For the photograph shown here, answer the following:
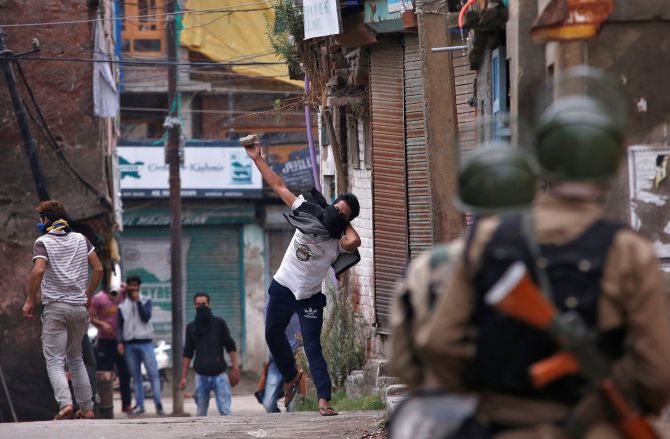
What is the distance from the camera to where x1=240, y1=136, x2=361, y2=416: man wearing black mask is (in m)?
9.57

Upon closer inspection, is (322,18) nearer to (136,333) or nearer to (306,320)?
(306,320)

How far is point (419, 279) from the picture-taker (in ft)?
12.4

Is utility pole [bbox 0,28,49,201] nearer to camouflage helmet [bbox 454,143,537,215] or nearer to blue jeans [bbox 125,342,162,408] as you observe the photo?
blue jeans [bbox 125,342,162,408]

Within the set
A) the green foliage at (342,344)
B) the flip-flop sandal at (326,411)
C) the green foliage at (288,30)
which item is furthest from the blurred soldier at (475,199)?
the green foliage at (288,30)

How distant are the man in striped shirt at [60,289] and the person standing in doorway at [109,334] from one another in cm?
633

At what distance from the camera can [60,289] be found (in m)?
11.1

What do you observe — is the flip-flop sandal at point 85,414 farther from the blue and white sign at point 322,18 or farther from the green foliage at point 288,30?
the green foliage at point 288,30

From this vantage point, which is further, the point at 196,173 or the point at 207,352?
the point at 196,173

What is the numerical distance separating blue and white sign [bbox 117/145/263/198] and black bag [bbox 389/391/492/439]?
25.4 m

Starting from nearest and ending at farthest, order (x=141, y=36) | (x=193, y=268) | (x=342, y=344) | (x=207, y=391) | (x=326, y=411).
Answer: (x=326, y=411), (x=342, y=344), (x=207, y=391), (x=193, y=268), (x=141, y=36)

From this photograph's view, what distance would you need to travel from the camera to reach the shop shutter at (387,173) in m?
13.3

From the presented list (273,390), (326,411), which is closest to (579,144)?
(326,411)

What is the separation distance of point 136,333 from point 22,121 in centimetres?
340

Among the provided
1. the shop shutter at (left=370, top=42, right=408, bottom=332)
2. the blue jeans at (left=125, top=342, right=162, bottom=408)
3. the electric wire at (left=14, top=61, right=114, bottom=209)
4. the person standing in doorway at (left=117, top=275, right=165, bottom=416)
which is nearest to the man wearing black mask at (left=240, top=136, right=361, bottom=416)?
the shop shutter at (left=370, top=42, right=408, bottom=332)
